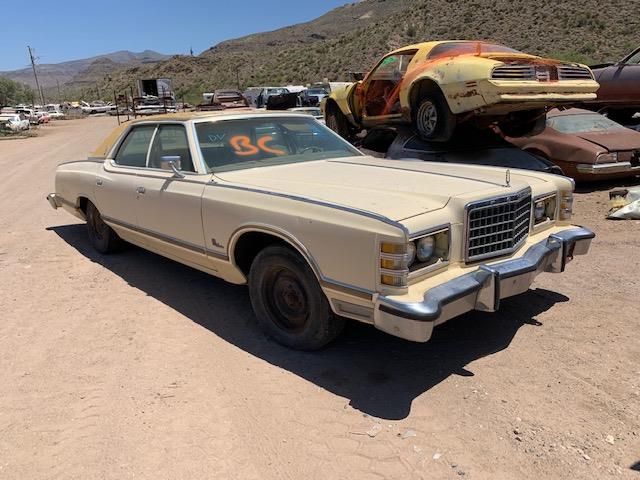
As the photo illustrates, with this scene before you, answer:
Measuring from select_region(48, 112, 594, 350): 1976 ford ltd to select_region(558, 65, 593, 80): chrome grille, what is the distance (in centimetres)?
350

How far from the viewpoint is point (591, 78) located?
7465 mm

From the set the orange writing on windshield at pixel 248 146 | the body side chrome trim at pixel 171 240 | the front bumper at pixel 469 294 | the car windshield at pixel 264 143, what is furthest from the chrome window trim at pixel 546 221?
the body side chrome trim at pixel 171 240

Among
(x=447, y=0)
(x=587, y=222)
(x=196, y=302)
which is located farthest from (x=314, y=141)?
(x=447, y=0)

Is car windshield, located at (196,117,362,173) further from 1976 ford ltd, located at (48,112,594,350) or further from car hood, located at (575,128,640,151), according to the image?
car hood, located at (575,128,640,151)

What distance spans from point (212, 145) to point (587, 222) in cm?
481

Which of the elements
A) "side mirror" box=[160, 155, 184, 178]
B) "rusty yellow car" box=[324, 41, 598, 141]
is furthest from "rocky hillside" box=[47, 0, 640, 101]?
"side mirror" box=[160, 155, 184, 178]

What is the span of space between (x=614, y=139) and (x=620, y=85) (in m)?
2.95

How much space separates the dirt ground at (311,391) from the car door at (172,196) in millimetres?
560

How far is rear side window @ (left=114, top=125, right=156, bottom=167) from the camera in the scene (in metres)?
5.10

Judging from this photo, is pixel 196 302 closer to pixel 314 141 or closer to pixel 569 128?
pixel 314 141

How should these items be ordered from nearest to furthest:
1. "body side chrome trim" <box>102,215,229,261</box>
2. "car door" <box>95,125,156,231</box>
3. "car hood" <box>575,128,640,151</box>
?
1. "body side chrome trim" <box>102,215,229,261</box>
2. "car door" <box>95,125,156,231</box>
3. "car hood" <box>575,128,640,151</box>

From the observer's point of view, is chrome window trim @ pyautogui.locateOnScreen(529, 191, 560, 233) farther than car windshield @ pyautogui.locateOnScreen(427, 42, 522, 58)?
No

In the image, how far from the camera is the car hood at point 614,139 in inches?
314

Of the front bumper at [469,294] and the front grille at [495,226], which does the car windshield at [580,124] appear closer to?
the front bumper at [469,294]
